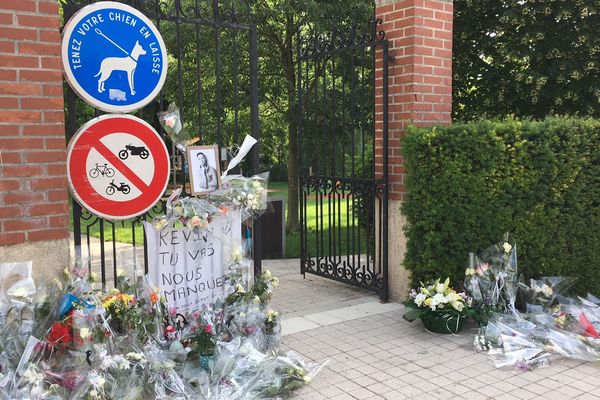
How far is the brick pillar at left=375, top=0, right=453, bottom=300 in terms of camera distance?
199 inches

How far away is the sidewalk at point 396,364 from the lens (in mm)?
3504

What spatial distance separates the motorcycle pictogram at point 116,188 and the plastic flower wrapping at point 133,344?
54cm

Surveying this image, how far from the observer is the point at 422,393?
3488 mm

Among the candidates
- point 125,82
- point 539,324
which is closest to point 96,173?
point 125,82

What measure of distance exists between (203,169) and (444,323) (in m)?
2.31

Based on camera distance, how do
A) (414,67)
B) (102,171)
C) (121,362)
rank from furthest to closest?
(414,67) → (102,171) → (121,362)

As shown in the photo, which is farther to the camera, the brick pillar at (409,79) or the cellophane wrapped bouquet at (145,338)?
the brick pillar at (409,79)

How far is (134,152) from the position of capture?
3557 mm

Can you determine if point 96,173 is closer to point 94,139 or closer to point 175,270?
point 94,139

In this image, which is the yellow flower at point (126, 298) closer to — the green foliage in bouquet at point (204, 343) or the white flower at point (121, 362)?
the white flower at point (121, 362)

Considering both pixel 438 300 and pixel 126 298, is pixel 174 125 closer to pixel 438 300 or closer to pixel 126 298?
pixel 126 298

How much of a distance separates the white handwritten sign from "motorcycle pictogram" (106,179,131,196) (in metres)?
0.28

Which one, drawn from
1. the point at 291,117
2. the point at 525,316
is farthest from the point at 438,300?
the point at 291,117

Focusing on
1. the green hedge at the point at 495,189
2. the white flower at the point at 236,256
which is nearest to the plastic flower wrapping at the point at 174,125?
the white flower at the point at 236,256
